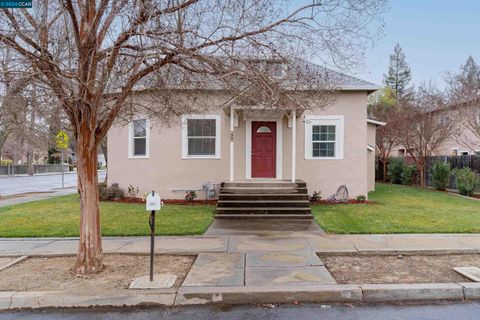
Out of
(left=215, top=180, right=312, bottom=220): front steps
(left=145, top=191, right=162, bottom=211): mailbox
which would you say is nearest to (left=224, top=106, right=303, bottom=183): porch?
(left=215, top=180, right=312, bottom=220): front steps

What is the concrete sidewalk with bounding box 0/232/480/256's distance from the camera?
21.6 feet

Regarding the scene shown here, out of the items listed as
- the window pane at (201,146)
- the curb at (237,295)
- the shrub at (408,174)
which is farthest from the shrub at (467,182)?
the curb at (237,295)

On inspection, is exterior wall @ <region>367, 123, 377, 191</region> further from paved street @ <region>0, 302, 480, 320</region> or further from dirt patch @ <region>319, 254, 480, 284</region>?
paved street @ <region>0, 302, 480, 320</region>

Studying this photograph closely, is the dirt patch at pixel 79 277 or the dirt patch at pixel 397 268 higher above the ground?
the dirt patch at pixel 397 268

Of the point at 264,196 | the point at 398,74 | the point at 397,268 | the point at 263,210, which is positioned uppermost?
the point at 398,74

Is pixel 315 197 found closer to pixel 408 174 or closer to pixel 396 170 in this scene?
pixel 408 174

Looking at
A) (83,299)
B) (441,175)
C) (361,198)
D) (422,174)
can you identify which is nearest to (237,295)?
(83,299)

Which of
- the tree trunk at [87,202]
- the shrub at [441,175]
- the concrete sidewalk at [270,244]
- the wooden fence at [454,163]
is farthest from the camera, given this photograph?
the shrub at [441,175]

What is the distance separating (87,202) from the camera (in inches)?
214

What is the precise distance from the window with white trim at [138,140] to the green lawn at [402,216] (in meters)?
6.92

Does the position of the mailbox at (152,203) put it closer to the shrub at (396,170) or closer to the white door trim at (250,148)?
the white door trim at (250,148)

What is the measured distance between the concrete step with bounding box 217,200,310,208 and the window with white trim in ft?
15.5

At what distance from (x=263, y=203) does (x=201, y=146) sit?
4.15 metres

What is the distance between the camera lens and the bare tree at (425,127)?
19422 mm
